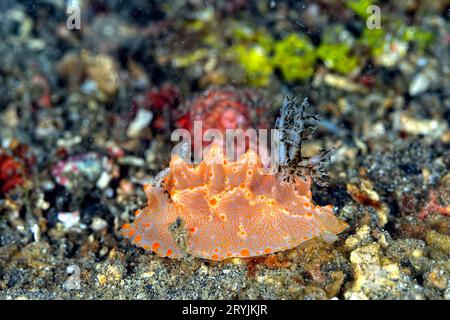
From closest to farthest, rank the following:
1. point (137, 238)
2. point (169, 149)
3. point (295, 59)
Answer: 1. point (137, 238)
2. point (169, 149)
3. point (295, 59)

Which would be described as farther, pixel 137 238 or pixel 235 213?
pixel 137 238

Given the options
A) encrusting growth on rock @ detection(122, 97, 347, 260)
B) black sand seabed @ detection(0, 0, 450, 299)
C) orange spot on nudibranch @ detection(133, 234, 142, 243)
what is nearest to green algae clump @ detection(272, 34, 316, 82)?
black sand seabed @ detection(0, 0, 450, 299)

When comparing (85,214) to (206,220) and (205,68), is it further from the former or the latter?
(205,68)

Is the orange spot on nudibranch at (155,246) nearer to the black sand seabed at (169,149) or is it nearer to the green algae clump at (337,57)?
the black sand seabed at (169,149)

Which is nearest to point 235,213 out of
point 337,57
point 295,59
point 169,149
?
point 169,149

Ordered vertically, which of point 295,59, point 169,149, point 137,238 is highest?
point 295,59

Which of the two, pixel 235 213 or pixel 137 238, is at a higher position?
pixel 235 213

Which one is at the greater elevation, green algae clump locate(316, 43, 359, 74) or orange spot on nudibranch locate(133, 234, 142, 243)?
green algae clump locate(316, 43, 359, 74)

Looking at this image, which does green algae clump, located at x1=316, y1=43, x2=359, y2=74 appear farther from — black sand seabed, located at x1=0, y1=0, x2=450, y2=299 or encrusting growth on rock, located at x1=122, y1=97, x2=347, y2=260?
encrusting growth on rock, located at x1=122, y1=97, x2=347, y2=260

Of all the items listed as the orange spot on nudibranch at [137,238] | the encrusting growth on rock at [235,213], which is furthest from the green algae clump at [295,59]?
the orange spot on nudibranch at [137,238]

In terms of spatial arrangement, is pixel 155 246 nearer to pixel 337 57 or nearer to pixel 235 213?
pixel 235 213

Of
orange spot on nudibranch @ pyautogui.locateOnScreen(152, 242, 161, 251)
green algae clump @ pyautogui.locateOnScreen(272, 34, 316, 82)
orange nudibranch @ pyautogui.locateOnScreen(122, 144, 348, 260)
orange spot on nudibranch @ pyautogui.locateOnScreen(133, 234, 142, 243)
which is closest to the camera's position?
orange nudibranch @ pyautogui.locateOnScreen(122, 144, 348, 260)
